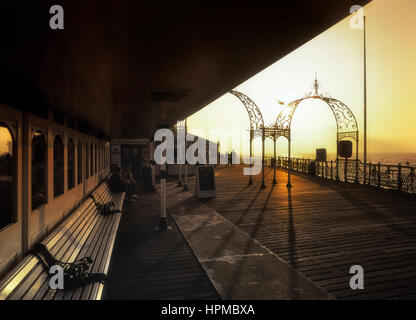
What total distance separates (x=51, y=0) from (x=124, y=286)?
12.4ft

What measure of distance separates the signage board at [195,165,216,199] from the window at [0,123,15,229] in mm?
8051

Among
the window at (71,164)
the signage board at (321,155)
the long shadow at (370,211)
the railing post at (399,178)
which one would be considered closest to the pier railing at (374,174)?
the railing post at (399,178)

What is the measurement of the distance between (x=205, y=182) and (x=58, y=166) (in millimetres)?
6673

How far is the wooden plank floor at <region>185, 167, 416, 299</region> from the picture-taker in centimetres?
388

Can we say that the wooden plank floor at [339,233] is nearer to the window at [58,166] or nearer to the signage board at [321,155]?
the window at [58,166]

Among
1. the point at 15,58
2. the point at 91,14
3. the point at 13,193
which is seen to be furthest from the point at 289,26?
the point at 13,193

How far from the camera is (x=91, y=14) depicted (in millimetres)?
1437

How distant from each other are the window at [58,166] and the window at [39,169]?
58cm

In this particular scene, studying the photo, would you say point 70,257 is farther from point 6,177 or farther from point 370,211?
point 370,211

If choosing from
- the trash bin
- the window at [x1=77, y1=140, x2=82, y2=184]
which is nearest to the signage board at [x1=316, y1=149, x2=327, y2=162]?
the trash bin

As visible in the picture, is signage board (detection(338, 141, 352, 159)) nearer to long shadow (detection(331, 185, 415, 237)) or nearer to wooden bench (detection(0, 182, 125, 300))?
long shadow (detection(331, 185, 415, 237))

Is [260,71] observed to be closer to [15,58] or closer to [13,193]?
[15,58]

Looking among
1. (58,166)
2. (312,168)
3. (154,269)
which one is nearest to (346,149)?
(154,269)
